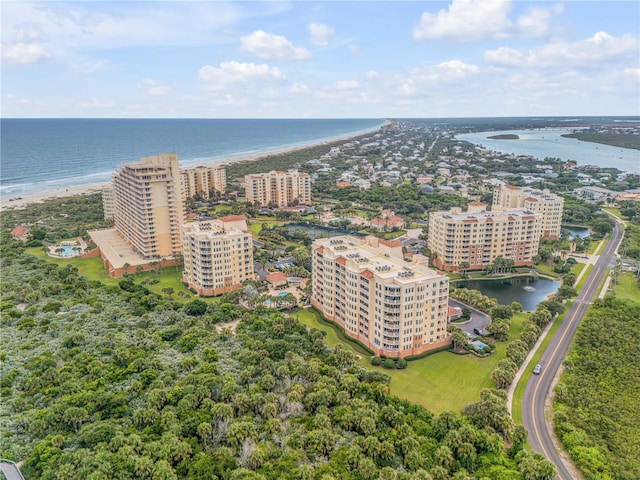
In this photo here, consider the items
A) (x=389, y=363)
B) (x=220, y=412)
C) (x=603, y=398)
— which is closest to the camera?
(x=220, y=412)

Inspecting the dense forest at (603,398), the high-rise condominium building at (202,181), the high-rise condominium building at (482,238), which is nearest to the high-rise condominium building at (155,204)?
the high-rise condominium building at (482,238)

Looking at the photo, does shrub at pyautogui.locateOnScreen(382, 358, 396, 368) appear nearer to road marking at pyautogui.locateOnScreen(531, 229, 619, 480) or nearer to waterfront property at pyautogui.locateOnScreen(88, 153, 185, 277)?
road marking at pyautogui.locateOnScreen(531, 229, 619, 480)

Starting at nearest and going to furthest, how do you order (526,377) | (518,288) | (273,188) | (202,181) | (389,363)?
(526,377)
(389,363)
(518,288)
(273,188)
(202,181)

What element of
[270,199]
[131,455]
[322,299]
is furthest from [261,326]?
[270,199]

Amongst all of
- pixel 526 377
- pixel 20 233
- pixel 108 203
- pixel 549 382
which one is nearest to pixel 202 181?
pixel 108 203

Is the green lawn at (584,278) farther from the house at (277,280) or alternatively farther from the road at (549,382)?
the house at (277,280)

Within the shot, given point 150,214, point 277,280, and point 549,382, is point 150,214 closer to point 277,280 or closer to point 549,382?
point 277,280

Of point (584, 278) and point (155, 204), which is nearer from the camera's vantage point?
point (584, 278)
